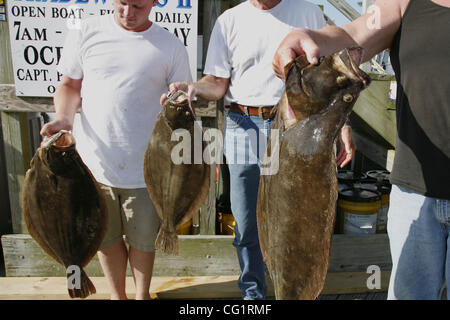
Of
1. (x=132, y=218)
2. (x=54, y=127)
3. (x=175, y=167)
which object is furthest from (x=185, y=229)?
(x=54, y=127)

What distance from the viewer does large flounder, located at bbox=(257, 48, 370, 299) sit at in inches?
45.9

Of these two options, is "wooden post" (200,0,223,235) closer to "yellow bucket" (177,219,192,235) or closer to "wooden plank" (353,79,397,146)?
"yellow bucket" (177,219,192,235)

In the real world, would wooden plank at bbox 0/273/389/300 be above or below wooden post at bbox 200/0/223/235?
below

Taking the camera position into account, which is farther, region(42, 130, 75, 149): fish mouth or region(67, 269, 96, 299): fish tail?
region(67, 269, 96, 299): fish tail

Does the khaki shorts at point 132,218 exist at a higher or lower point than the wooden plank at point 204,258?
higher

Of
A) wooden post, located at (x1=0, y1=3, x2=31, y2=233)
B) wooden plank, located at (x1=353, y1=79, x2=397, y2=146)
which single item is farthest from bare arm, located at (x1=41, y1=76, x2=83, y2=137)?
wooden plank, located at (x1=353, y1=79, x2=397, y2=146)

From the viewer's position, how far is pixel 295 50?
4.18ft

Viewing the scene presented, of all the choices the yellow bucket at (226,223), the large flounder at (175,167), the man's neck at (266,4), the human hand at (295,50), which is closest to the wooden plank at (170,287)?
the yellow bucket at (226,223)

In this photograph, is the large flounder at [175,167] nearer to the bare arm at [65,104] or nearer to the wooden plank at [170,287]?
the bare arm at [65,104]

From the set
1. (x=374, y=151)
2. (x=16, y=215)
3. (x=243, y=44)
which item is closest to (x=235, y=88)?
(x=243, y=44)

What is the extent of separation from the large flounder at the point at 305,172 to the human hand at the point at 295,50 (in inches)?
1.1

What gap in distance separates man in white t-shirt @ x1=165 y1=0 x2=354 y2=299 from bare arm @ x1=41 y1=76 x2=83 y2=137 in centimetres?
81

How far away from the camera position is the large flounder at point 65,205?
74.1 inches

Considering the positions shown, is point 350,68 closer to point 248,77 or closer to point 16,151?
point 248,77
